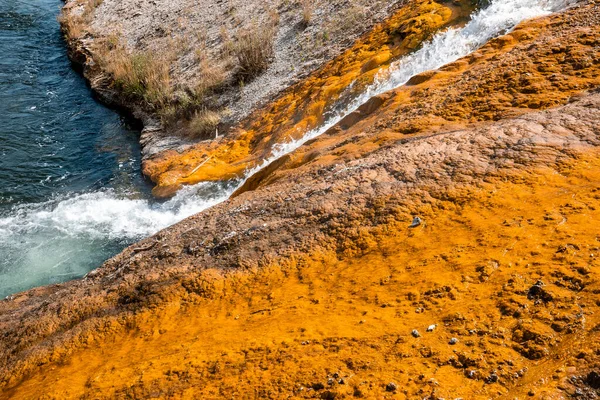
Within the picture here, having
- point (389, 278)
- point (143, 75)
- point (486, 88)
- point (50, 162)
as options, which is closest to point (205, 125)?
point (143, 75)

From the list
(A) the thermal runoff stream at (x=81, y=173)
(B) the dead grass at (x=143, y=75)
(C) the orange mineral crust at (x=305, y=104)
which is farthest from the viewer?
(B) the dead grass at (x=143, y=75)

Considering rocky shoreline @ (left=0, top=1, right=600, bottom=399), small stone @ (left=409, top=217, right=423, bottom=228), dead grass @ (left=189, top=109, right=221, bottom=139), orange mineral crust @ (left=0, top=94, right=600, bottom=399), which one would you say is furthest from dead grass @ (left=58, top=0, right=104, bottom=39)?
small stone @ (left=409, top=217, right=423, bottom=228)

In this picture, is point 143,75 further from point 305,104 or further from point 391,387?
point 391,387

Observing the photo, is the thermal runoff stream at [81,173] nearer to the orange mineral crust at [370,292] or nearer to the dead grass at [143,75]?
the dead grass at [143,75]

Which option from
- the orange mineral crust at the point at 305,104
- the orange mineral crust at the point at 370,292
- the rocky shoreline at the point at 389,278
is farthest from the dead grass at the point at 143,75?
the orange mineral crust at the point at 370,292

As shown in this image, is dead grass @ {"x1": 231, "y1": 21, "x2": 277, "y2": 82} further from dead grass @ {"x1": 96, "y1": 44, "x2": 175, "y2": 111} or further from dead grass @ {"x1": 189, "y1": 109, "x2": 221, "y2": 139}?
dead grass @ {"x1": 96, "y1": 44, "x2": 175, "y2": 111}
